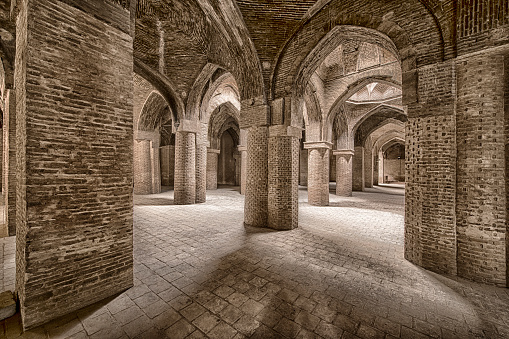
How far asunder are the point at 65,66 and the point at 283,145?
5.03m

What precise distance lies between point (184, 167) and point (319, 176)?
6.66m

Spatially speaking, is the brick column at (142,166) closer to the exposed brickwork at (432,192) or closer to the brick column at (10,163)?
the brick column at (10,163)

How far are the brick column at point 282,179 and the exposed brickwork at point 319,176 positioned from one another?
174 inches

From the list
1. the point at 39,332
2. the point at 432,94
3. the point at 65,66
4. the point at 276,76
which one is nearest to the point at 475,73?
the point at 432,94

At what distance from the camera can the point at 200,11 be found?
6.18 meters

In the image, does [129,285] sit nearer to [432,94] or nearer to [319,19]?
[432,94]

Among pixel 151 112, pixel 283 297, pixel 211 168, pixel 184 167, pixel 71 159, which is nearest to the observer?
pixel 71 159

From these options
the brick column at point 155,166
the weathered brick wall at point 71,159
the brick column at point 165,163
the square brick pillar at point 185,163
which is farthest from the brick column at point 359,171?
the weathered brick wall at point 71,159

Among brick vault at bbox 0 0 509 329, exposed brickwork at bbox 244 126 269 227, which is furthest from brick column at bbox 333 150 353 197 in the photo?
exposed brickwork at bbox 244 126 269 227

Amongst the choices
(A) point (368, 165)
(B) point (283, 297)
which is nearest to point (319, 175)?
(B) point (283, 297)

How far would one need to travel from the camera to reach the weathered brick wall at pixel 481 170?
348 centimetres

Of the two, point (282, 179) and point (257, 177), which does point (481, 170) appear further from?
point (257, 177)

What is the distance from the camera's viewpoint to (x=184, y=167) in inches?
401

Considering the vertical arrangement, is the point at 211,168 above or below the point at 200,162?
below
